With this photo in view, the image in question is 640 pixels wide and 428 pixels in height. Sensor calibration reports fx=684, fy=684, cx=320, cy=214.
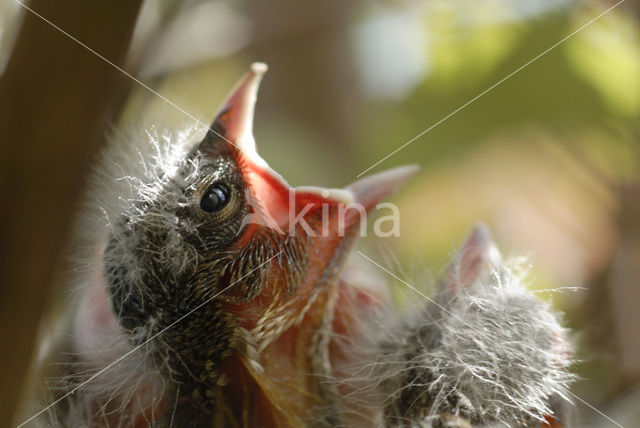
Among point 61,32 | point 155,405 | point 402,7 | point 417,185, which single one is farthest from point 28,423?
point 402,7

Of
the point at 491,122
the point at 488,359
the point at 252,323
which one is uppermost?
the point at 491,122

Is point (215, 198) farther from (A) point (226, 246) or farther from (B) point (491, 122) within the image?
(B) point (491, 122)

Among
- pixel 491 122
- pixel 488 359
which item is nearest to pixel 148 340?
pixel 488 359

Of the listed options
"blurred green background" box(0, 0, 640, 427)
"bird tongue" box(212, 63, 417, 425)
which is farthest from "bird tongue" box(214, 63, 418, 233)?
"blurred green background" box(0, 0, 640, 427)

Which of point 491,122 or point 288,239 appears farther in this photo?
point 491,122

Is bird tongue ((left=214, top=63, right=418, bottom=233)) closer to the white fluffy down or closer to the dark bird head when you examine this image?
the dark bird head

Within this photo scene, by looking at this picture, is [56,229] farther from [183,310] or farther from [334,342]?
[334,342]
